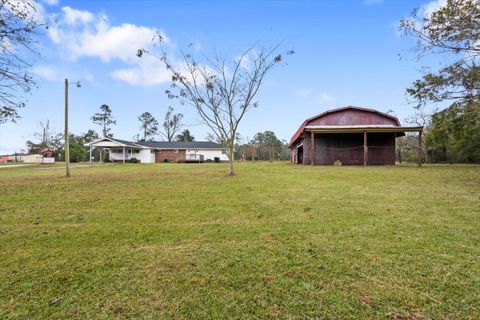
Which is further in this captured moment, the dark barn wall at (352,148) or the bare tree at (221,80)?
the dark barn wall at (352,148)

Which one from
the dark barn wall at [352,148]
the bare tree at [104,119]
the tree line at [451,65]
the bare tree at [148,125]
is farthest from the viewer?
the bare tree at [148,125]

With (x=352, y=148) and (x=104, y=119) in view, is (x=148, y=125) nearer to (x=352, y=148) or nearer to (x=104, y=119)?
(x=104, y=119)

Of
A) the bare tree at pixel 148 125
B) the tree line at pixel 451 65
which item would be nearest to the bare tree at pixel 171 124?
the bare tree at pixel 148 125

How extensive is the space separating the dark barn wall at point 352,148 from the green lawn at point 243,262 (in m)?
14.6

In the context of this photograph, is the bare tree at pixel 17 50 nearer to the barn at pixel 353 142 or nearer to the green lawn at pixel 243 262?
the green lawn at pixel 243 262

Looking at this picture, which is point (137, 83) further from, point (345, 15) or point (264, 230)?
point (264, 230)

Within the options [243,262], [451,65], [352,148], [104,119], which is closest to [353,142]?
[352,148]

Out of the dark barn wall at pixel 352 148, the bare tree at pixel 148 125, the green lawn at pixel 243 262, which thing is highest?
the bare tree at pixel 148 125

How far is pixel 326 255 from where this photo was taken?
2.71 m

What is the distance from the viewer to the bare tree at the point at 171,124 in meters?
49.5

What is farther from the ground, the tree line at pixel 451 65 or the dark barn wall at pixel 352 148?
the tree line at pixel 451 65

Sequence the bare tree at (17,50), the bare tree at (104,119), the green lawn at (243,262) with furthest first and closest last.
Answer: the bare tree at (104,119), the bare tree at (17,50), the green lawn at (243,262)

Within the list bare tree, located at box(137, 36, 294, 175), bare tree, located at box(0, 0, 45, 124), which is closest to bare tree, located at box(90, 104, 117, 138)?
bare tree, located at box(137, 36, 294, 175)

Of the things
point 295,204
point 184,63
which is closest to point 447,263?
point 295,204
